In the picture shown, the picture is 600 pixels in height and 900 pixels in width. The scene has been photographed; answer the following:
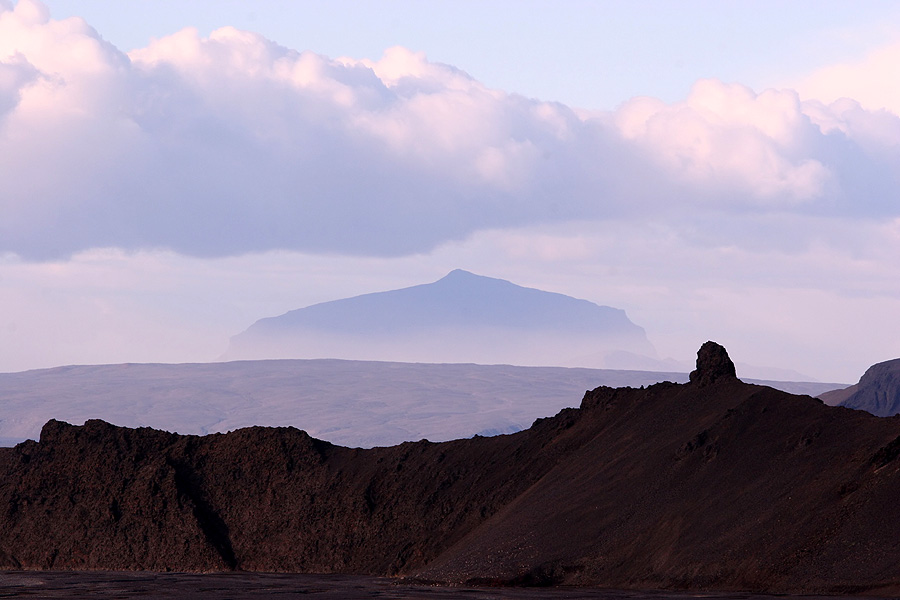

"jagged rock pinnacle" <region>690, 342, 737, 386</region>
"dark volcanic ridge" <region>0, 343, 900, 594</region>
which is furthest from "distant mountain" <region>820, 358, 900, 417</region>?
"dark volcanic ridge" <region>0, 343, 900, 594</region>

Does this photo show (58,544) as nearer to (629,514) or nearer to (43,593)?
(43,593)

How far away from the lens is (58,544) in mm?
51594

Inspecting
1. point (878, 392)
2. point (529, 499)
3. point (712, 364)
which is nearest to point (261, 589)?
point (529, 499)

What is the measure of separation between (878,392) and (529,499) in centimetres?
8906

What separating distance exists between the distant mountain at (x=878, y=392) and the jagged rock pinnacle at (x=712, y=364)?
77223 millimetres

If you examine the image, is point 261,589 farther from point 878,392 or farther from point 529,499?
point 878,392

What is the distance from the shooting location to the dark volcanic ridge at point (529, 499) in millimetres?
35281

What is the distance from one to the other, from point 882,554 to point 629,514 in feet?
31.1

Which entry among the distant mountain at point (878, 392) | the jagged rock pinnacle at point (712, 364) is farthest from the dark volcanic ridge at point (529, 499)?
the distant mountain at point (878, 392)

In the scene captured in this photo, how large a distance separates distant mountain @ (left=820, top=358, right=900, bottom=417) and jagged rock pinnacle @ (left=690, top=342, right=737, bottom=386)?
77.2 meters

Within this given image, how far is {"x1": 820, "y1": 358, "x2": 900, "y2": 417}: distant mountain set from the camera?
121 m

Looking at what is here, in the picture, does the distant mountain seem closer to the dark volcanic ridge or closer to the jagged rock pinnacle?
the jagged rock pinnacle

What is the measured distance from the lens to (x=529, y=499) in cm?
4466

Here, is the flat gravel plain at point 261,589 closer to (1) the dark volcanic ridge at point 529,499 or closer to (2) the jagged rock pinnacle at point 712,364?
(1) the dark volcanic ridge at point 529,499
